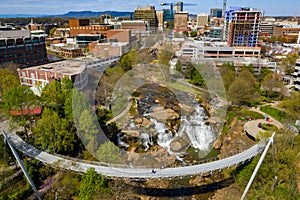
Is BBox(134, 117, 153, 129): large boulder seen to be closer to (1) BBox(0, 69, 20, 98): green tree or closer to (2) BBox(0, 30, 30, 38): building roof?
(1) BBox(0, 69, 20, 98): green tree

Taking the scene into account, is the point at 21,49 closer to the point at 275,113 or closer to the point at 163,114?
the point at 163,114

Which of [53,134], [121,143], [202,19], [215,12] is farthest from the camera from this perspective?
[215,12]

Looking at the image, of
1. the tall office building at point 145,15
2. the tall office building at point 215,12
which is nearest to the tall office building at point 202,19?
the tall office building at point 145,15

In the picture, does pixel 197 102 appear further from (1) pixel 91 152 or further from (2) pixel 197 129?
(1) pixel 91 152

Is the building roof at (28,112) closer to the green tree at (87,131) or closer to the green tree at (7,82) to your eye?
the green tree at (87,131)


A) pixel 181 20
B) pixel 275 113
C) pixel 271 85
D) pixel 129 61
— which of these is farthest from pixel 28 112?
pixel 181 20

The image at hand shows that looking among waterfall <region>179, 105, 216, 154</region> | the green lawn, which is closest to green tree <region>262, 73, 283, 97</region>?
the green lawn
